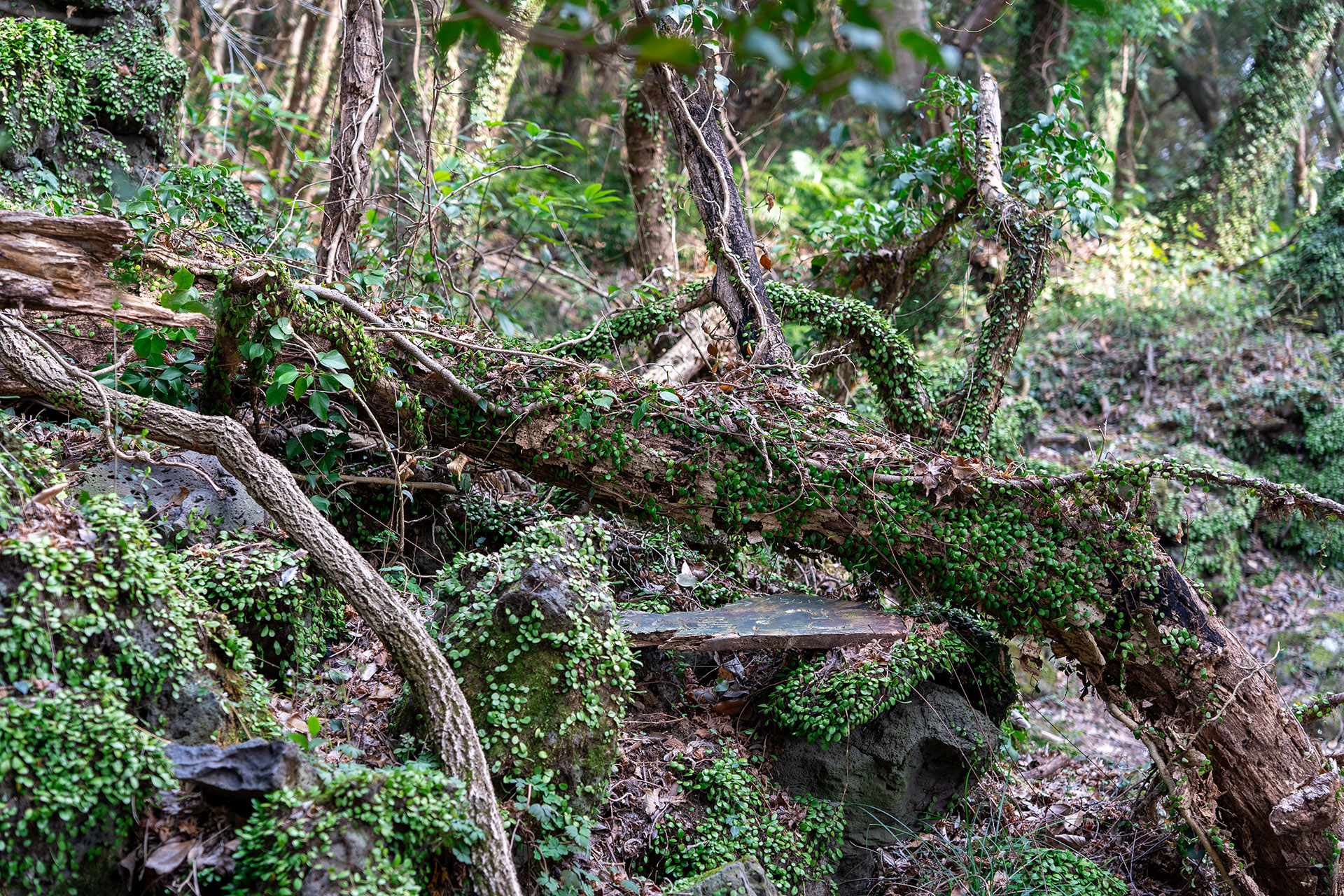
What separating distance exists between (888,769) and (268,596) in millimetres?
3186

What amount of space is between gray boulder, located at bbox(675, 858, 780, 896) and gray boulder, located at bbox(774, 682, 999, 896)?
84 cm

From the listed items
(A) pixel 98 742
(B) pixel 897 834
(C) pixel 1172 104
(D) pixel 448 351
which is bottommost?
(B) pixel 897 834

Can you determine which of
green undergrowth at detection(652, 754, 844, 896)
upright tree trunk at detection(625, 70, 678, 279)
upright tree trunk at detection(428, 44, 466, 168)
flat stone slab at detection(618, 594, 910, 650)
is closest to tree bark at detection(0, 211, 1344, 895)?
flat stone slab at detection(618, 594, 910, 650)

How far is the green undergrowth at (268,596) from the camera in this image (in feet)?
11.2

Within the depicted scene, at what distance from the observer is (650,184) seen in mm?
8297

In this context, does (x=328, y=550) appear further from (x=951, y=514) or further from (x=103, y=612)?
(x=951, y=514)

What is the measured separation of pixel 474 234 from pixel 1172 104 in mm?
20324

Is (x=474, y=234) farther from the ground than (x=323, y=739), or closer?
farther from the ground

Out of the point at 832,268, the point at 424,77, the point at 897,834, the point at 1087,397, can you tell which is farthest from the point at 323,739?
the point at 1087,397

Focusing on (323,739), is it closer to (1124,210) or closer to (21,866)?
(21,866)

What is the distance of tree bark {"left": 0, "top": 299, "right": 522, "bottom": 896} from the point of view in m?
2.91

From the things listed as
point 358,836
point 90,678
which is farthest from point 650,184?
point 358,836

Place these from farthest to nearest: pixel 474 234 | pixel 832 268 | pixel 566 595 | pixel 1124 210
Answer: pixel 1124 210
pixel 474 234
pixel 832 268
pixel 566 595

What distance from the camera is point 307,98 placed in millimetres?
9367
